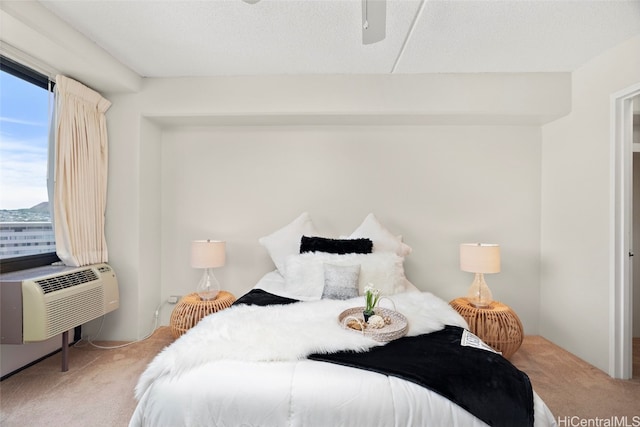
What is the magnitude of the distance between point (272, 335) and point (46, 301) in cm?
176

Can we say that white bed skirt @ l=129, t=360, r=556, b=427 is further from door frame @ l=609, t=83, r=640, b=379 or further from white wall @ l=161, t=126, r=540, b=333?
white wall @ l=161, t=126, r=540, b=333

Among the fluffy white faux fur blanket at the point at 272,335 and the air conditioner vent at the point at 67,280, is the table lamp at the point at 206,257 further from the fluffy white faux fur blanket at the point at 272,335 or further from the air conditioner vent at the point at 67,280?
the fluffy white faux fur blanket at the point at 272,335

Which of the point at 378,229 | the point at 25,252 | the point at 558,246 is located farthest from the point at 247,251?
the point at 558,246

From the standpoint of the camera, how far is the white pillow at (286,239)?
125 inches

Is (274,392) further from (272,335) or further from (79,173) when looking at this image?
(79,173)

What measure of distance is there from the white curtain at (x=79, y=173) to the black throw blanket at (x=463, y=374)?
2.43m

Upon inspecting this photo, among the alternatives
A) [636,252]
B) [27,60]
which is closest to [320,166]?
[27,60]

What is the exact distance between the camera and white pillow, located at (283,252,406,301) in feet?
8.42

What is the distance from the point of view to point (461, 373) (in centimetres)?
140

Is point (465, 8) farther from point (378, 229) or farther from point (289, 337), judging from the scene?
point (289, 337)

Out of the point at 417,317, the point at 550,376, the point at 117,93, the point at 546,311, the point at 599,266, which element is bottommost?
the point at 550,376

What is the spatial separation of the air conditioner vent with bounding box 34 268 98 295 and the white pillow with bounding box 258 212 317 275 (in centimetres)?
149

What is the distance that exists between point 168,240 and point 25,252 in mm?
1154

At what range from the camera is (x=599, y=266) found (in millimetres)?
2598
